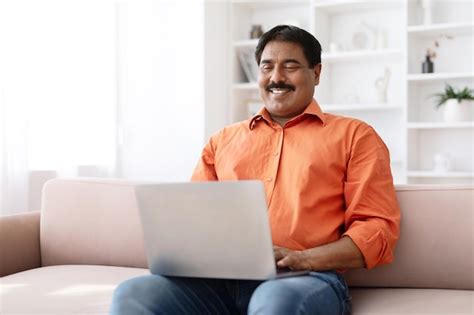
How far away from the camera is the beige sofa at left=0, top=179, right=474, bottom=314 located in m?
1.66

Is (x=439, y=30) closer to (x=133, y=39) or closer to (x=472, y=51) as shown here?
(x=472, y=51)

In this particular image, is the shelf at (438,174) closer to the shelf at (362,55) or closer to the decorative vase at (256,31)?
the shelf at (362,55)

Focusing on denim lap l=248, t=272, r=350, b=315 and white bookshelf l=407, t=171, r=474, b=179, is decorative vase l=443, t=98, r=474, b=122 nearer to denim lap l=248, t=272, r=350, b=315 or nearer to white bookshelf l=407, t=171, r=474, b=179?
white bookshelf l=407, t=171, r=474, b=179

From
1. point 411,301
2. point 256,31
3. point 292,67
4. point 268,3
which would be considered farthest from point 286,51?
Answer: point 268,3

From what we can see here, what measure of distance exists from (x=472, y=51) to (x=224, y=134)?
8.63 feet

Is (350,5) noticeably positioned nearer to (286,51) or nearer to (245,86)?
(245,86)

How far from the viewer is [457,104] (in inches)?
151

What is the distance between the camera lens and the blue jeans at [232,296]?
134 cm

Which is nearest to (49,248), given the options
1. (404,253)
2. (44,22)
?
(404,253)

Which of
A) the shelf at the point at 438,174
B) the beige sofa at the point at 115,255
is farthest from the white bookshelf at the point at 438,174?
the beige sofa at the point at 115,255

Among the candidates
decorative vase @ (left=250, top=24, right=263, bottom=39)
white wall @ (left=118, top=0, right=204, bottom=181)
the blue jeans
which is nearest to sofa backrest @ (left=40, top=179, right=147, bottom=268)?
the blue jeans

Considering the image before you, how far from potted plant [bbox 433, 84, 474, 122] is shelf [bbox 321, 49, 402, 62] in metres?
0.41

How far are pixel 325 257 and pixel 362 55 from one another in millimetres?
2762

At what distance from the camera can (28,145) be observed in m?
3.12
